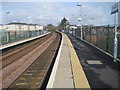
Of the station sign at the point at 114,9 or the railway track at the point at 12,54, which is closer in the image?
the station sign at the point at 114,9

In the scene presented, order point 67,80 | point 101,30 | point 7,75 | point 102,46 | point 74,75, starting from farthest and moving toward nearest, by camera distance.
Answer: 1. point 101,30
2. point 102,46
3. point 7,75
4. point 74,75
5. point 67,80

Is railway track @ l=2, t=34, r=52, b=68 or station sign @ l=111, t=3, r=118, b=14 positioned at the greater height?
station sign @ l=111, t=3, r=118, b=14

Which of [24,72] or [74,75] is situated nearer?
[74,75]

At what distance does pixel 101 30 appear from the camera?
18.3 metres

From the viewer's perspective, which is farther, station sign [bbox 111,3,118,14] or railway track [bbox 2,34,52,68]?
railway track [bbox 2,34,52,68]

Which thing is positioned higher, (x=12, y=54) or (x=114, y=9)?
(x=114, y=9)

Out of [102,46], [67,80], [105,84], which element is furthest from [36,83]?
[102,46]

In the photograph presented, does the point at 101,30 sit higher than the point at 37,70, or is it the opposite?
the point at 101,30

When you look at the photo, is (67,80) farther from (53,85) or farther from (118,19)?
(118,19)

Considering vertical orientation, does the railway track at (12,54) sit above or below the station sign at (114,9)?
below

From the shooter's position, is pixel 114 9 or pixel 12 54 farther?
pixel 12 54

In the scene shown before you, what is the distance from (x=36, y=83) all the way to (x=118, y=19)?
623 centimetres

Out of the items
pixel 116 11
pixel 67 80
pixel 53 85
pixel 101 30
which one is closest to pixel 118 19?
pixel 116 11

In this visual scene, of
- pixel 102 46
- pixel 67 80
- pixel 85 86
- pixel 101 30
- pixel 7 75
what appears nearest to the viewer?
pixel 85 86
